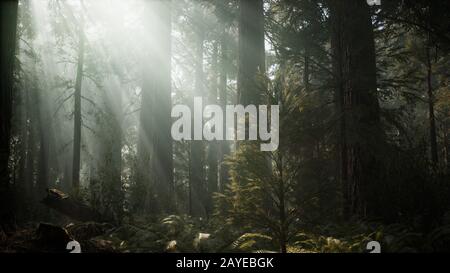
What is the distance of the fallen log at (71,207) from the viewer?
22.9 ft

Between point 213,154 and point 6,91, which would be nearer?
point 6,91

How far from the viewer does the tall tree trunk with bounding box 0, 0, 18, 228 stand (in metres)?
5.64

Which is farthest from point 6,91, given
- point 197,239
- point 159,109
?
point 159,109

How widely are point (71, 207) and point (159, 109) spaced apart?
4657mm

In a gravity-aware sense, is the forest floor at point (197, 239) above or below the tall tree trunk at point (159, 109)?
below

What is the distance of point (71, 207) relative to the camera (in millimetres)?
7117

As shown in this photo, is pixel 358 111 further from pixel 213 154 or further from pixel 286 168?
pixel 213 154

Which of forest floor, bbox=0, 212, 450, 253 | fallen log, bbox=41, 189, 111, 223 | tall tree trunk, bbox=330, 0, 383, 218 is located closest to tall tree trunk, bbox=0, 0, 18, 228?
forest floor, bbox=0, 212, 450, 253

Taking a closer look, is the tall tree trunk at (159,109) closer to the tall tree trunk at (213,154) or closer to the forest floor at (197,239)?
the forest floor at (197,239)

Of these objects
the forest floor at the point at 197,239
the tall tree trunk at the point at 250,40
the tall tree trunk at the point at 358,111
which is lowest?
the forest floor at the point at 197,239

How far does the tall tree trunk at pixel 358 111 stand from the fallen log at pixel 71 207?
198 inches

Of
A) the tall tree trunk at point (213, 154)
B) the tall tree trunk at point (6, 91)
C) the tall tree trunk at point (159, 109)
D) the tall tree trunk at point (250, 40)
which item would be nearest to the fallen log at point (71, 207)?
the tall tree trunk at point (6, 91)

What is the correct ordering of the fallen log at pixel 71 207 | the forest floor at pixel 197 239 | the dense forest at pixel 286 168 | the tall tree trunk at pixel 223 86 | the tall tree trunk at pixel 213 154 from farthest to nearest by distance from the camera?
the tall tree trunk at pixel 223 86 < the tall tree trunk at pixel 213 154 < the fallen log at pixel 71 207 < the dense forest at pixel 286 168 < the forest floor at pixel 197 239
